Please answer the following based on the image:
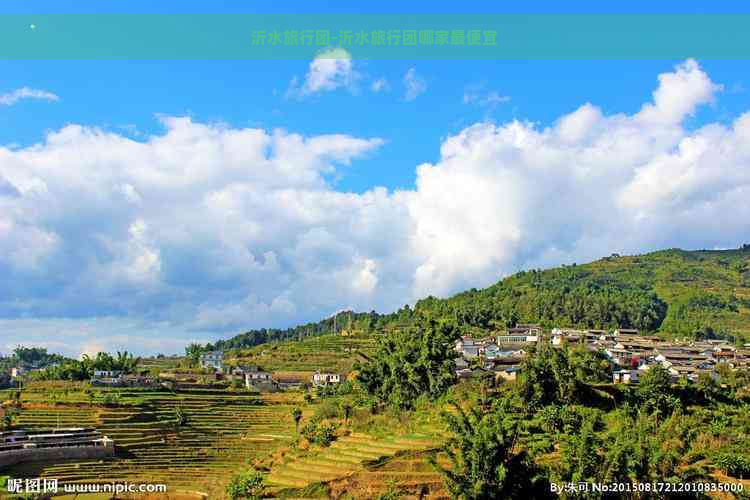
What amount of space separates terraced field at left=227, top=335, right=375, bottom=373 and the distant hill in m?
14.8

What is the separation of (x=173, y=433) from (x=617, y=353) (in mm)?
44134

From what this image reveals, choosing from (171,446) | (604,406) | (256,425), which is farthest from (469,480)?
(256,425)


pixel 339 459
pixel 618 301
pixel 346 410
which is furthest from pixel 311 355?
pixel 339 459

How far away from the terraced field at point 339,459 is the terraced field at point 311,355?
44024mm

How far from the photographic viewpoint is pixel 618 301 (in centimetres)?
11825

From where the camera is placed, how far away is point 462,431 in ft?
93.2

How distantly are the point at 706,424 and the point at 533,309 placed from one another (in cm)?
7189

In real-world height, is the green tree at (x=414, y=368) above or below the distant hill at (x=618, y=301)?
below

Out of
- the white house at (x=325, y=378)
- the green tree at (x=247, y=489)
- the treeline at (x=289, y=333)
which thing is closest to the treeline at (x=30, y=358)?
the treeline at (x=289, y=333)

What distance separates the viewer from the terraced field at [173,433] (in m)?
49.0

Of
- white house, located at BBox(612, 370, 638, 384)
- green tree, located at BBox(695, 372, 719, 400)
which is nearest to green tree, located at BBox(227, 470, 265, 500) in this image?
white house, located at BBox(612, 370, 638, 384)

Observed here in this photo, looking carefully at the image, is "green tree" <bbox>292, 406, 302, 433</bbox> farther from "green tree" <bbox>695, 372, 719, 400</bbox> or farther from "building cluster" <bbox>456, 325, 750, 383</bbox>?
"green tree" <bbox>695, 372, 719, 400</bbox>

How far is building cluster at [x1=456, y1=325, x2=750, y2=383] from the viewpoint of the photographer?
6147 centimetres

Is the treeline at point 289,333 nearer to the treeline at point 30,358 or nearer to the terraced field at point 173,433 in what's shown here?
the treeline at point 30,358
